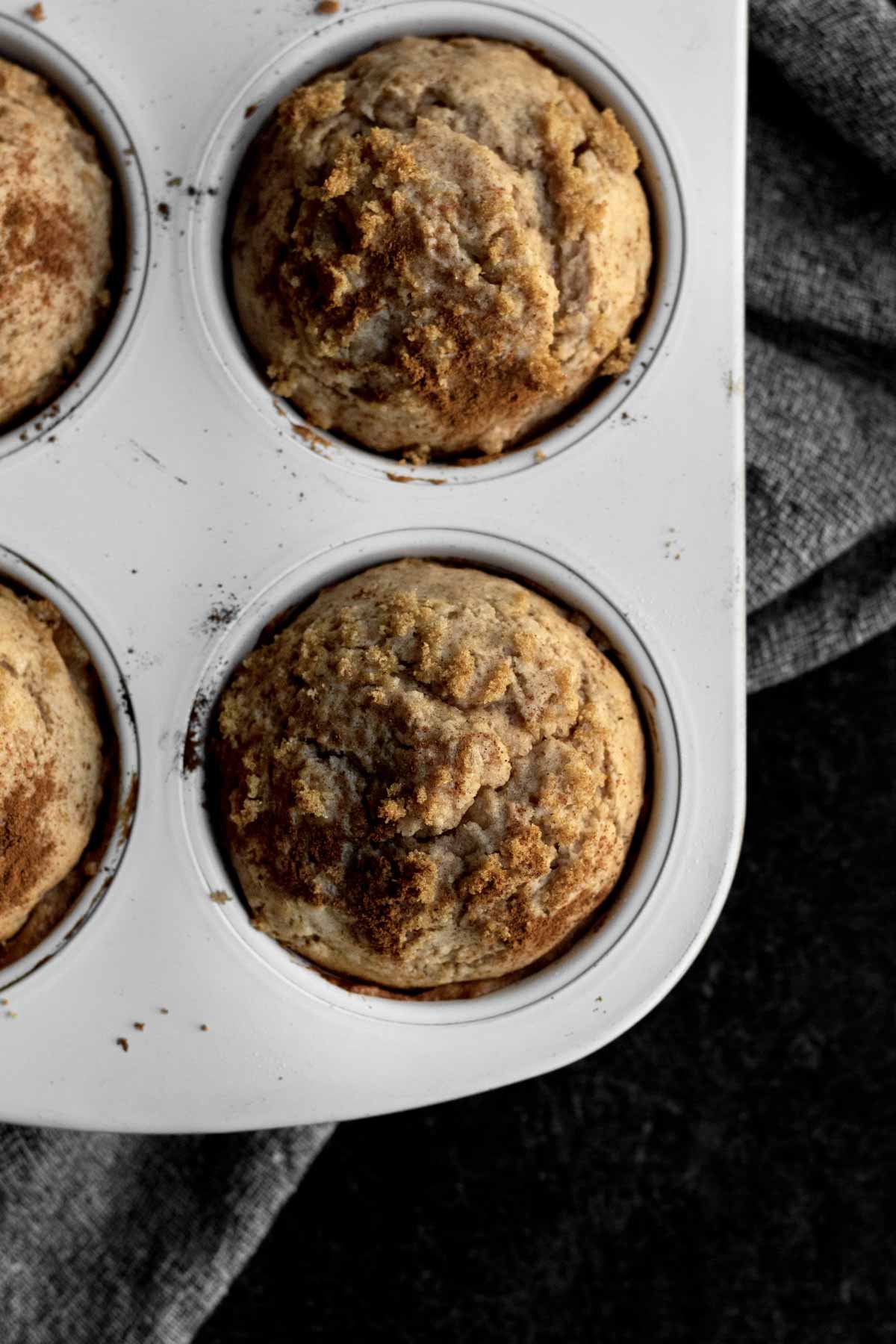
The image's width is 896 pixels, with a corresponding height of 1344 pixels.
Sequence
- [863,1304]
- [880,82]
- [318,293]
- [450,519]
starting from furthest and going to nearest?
[863,1304] → [880,82] → [450,519] → [318,293]

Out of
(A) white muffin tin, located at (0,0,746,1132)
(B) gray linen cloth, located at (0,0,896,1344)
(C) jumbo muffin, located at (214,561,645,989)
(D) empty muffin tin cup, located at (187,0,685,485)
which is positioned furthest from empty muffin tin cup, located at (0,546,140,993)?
(B) gray linen cloth, located at (0,0,896,1344)

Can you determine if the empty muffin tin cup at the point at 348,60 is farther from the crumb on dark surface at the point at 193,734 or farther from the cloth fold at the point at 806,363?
the cloth fold at the point at 806,363

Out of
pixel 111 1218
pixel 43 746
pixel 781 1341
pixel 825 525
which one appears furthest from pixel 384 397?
pixel 781 1341

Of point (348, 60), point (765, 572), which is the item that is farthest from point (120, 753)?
point (765, 572)

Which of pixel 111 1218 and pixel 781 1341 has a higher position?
pixel 111 1218

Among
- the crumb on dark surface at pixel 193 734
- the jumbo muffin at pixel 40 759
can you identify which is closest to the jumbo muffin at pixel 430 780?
the crumb on dark surface at pixel 193 734

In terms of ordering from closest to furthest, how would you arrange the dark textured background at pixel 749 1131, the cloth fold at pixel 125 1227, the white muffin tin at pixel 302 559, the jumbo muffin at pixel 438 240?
the jumbo muffin at pixel 438 240, the white muffin tin at pixel 302 559, the cloth fold at pixel 125 1227, the dark textured background at pixel 749 1131

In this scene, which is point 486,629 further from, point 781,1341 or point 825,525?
point 781,1341
